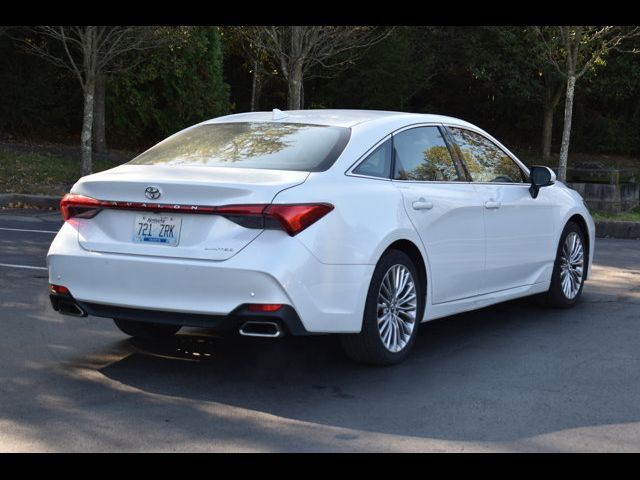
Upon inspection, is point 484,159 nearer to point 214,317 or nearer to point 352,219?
point 352,219

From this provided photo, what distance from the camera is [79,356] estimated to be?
254 inches

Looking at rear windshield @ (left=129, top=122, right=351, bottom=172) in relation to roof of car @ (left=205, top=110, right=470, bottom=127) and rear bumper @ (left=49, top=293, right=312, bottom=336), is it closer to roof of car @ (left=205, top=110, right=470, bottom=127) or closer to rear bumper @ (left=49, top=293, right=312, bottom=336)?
roof of car @ (left=205, top=110, right=470, bottom=127)

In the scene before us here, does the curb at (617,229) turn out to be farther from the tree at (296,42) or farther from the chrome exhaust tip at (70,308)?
the chrome exhaust tip at (70,308)

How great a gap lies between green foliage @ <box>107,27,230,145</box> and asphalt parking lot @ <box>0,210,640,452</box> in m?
18.1

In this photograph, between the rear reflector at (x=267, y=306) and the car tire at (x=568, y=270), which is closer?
the rear reflector at (x=267, y=306)

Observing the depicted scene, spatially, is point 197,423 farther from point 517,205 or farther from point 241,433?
point 517,205

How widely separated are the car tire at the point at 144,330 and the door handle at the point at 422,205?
1.71 metres

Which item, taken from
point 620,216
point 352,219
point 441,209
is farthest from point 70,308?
point 620,216

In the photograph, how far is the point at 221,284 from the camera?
217 inches

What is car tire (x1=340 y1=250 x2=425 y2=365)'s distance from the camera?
6051 millimetres

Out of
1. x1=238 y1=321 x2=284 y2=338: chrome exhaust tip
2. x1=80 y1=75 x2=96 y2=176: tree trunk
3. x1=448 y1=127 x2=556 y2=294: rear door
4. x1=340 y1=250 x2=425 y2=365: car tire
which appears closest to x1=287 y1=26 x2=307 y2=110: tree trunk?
x1=80 y1=75 x2=96 y2=176: tree trunk

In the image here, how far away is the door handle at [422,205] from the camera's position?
6427 mm

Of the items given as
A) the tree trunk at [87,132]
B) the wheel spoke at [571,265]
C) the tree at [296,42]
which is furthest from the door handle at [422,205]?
the tree at [296,42]
